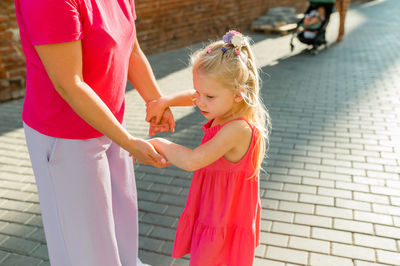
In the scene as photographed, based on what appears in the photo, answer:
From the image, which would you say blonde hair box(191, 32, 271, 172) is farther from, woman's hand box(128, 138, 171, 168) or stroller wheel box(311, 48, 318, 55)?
stroller wheel box(311, 48, 318, 55)

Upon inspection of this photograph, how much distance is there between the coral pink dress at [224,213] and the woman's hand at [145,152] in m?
0.30

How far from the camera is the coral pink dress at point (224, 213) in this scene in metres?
1.90

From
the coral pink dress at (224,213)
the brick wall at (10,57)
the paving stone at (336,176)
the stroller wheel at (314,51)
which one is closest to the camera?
the coral pink dress at (224,213)

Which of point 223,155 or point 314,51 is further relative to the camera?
point 314,51

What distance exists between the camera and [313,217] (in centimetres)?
325

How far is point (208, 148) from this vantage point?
176 centimetres

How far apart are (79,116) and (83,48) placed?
11.8 inches

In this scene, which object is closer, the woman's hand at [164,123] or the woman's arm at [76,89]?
the woman's arm at [76,89]

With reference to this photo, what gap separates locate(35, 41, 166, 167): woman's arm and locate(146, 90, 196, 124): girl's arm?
1.59 ft

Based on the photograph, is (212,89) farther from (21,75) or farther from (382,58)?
(382,58)

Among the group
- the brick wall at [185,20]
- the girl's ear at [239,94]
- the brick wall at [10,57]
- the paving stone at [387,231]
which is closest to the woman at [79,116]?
the girl's ear at [239,94]

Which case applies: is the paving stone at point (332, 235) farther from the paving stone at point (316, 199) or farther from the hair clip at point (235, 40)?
the hair clip at point (235, 40)

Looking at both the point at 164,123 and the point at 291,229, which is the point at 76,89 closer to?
the point at 164,123

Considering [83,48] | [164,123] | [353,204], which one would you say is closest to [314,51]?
[353,204]
